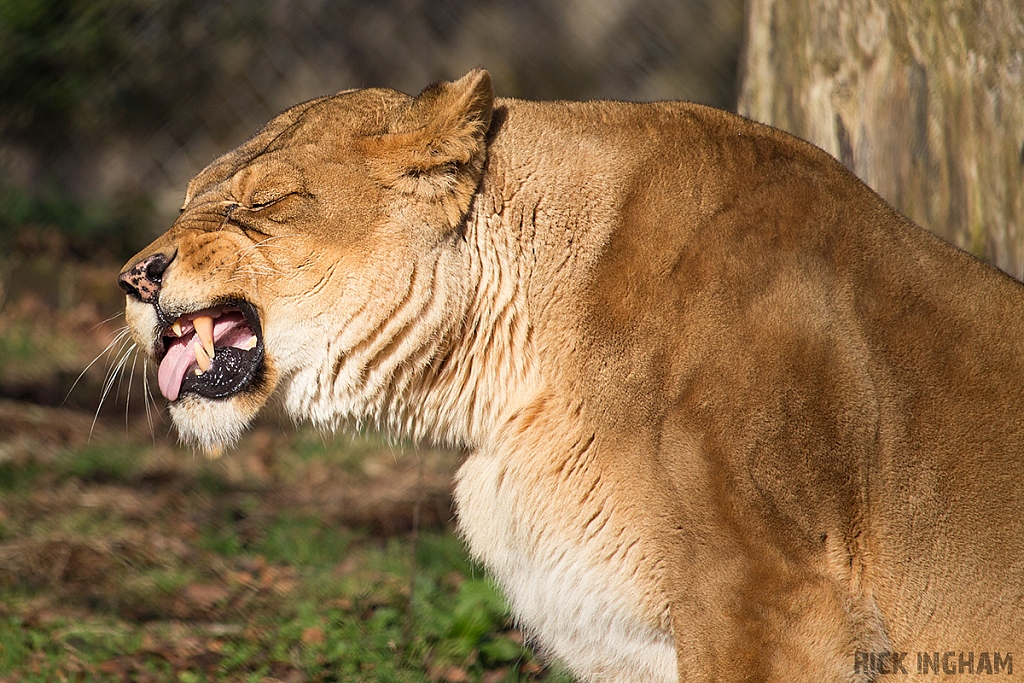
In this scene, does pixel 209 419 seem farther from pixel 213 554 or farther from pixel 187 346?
pixel 213 554

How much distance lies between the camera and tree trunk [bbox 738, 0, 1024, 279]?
3.38 metres

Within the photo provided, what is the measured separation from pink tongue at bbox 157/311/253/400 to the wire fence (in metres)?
5.55

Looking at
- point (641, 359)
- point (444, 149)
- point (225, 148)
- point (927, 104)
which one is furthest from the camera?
point (225, 148)

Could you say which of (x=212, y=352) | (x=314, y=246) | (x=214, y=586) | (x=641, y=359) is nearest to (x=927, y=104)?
(x=641, y=359)

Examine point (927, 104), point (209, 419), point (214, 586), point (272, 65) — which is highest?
point (272, 65)

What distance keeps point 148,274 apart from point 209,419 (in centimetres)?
40

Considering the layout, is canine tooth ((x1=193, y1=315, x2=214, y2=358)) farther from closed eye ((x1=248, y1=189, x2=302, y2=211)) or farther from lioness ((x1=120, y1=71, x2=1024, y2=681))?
closed eye ((x1=248, y1=189, x2=302, y2=211))

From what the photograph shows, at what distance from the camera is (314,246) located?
2.68 meters

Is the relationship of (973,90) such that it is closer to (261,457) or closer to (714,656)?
(714,656)

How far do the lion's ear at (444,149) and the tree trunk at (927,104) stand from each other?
1.63 metres

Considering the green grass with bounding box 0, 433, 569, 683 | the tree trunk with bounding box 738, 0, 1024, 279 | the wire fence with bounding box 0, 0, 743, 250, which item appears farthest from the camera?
the wire fence with bounding box 0, 0, 743, 250

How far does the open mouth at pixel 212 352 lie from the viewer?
276 centimetres

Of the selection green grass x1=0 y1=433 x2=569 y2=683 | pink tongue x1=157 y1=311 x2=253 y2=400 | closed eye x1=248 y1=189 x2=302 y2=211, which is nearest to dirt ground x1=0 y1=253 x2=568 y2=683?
green grass x1=0 y1=433 x2=569 y2=683

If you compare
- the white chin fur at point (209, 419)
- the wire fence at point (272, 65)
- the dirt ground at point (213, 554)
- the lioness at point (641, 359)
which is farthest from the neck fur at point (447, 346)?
the wire fence at point (272, 65)
